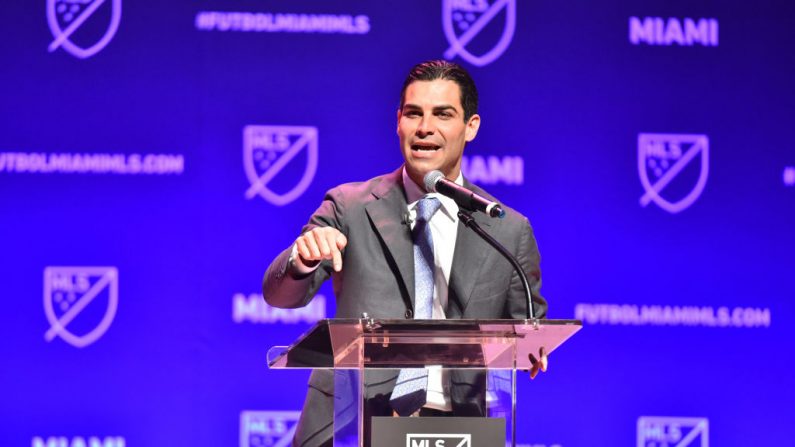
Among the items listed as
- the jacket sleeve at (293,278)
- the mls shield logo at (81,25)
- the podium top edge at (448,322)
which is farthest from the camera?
the mls shield logo at (81,25)

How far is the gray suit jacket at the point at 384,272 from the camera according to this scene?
8.41ft

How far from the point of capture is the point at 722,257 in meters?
4.73

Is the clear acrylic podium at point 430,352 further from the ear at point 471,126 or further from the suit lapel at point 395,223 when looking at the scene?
the ear at point 471,126

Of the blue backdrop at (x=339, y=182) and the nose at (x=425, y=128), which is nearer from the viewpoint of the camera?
the nose at (x=425, y=128)

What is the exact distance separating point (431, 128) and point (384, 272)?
0.44 meters

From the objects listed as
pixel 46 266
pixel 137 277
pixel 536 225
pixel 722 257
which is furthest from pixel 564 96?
pixel 46 266

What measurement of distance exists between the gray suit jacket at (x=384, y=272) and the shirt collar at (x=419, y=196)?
21 millimetres

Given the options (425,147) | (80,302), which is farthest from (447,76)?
(80,302)

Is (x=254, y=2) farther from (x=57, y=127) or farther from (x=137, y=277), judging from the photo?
A: (x=137, y=277)

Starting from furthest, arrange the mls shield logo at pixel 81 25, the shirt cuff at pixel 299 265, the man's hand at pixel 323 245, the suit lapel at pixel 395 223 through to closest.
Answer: the mls shield logo at pixel 81 25
the suit lapel at pixel 395 223
the shirt cuff at pixel 299 265
the man's hand at pixel 323 245

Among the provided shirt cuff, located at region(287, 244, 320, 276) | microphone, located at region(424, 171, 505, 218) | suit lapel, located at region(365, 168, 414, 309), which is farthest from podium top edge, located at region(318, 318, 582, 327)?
suit lapel, located at region(365, 168, 414, 309)

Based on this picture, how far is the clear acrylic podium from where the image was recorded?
6.48 feet

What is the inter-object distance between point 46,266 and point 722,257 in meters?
3.01

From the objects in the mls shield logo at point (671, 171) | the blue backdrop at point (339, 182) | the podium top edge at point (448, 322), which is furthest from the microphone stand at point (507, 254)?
the mls shield logo at point (671, 171)
